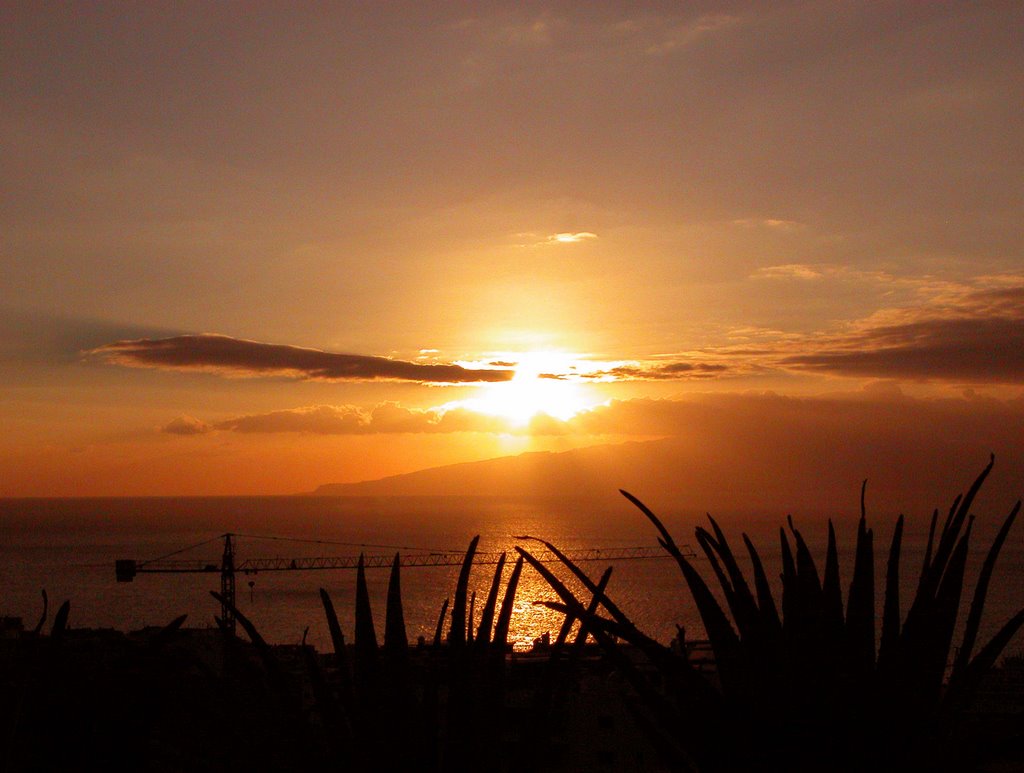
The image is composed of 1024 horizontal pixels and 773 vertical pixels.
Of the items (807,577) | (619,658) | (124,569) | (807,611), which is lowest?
(124,569)

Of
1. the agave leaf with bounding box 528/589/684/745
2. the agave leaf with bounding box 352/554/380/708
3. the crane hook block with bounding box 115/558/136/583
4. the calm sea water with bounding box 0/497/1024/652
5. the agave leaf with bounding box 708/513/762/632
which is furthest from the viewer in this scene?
the calm sea water with bounding box 0/497/1024/652

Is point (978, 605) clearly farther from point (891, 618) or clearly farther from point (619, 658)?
point (619, 658)

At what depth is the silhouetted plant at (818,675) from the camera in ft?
10.6

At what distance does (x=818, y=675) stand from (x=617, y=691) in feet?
3.03

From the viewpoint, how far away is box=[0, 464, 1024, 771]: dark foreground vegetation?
3.25 meters

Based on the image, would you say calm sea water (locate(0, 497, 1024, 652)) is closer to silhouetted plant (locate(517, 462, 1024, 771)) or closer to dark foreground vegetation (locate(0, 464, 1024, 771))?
dark foreground vegetation (locate(0, 464, 1024, 771))

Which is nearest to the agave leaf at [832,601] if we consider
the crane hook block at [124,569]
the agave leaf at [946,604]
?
the agave leaf at [946,604]

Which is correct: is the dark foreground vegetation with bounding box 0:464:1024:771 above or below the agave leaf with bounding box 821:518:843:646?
below

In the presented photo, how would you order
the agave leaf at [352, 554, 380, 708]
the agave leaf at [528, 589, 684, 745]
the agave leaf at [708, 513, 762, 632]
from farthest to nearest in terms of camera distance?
the agave leaf at [352, 554, 380, 708] < the agave leaf at [708, 513, 762, 632] < the agave leaf at [528, 589, 684, 745]

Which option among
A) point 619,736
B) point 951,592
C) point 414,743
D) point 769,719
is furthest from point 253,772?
point 619,736

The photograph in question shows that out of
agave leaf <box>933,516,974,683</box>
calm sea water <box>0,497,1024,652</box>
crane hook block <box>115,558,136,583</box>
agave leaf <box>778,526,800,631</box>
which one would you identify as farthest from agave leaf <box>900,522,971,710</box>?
crane hook block <box>115,558,136,583</box>

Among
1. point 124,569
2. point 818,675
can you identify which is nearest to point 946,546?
point 818,675

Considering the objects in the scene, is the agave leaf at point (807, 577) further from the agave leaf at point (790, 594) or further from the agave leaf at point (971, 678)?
the agave leaf at point (971, 678)

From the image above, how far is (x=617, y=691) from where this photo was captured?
394 centimetres
